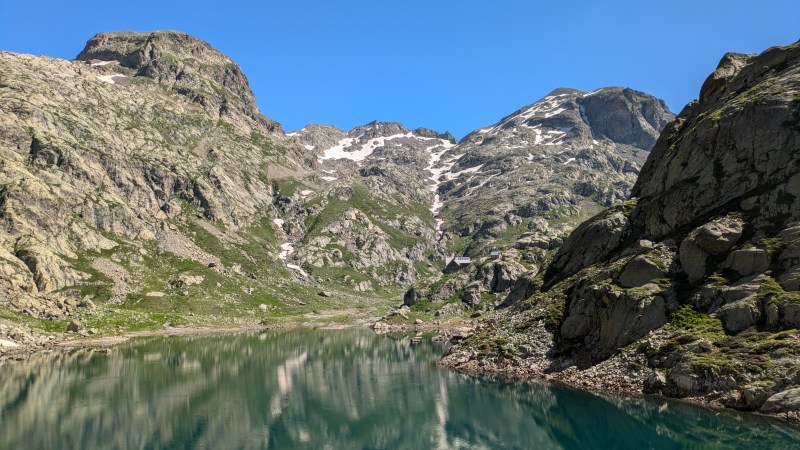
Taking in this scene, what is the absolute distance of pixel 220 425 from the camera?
2115 inches

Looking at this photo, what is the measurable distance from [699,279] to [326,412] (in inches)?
1885

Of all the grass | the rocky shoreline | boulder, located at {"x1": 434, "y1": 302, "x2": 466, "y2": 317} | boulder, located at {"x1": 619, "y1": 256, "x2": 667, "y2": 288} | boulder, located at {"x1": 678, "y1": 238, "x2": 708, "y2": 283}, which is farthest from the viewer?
boulder, located at {"x1": 434, "y1": 302, "x2": 466, "y2": 317}

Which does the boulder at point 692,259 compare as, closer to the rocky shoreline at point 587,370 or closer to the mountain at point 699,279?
the mountain at point 699,279

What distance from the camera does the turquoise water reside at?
4594 cm

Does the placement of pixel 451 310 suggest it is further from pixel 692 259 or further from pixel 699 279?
pixel 699 279

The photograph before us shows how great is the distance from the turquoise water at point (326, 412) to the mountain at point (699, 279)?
180 inches

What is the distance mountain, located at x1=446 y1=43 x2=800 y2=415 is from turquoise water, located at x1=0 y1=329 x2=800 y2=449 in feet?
15.0

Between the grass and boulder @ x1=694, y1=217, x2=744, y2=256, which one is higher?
boulder @ x1=694, y1=217, x2=744, y2=256

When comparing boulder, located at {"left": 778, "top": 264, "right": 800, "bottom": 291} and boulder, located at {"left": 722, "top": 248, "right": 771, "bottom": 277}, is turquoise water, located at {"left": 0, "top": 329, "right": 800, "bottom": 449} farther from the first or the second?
boulder, located at {"left": 722, "top": 248, "right": 771, "bottom": 277}

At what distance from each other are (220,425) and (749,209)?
66141mm

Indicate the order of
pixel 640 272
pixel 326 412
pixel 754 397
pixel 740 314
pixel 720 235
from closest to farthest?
pixel 754 397 < pixel 740 314 < pixel 720 235 < pixel 326 412 < pixel 640 272

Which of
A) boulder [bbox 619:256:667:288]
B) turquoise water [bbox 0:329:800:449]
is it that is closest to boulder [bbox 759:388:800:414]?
turquoise water [bbox 0:329:800:449]

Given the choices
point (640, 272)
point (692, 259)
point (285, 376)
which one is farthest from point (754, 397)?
point (285, 376)

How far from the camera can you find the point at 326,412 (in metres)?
60.6
